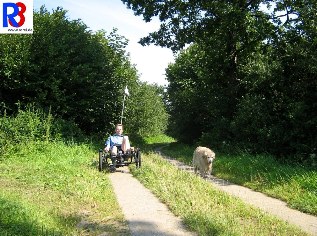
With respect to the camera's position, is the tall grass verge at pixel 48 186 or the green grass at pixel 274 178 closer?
the tall grass verge at pixel 48 186

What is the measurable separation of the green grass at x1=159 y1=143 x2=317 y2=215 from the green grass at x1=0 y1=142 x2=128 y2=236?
165 inches

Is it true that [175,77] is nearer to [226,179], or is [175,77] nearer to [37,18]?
[37,18]

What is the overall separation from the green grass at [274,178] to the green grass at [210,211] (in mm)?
1516

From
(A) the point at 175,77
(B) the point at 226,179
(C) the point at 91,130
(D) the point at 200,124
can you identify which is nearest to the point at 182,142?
(D) the point at 200,124

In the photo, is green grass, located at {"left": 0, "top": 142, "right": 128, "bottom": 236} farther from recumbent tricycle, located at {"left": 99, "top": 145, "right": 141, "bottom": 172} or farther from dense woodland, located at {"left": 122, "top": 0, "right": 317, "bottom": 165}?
dense woodland, located at {"left": 122, "top": 0, "right": 317, "bottom": 165}

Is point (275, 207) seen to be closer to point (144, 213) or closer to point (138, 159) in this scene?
point (144, 213)

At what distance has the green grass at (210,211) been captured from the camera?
6238mm

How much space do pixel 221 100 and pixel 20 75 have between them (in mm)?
10923

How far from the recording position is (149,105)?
1499 inches

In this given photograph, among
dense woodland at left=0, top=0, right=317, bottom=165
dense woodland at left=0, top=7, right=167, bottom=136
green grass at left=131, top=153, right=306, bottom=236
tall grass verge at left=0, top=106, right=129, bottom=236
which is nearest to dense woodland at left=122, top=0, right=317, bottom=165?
dense woodland at left=0, top=0, right=317, bottom=165

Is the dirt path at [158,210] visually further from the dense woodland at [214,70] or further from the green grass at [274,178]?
the dense woodland at [214,70]

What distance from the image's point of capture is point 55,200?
25.6ft

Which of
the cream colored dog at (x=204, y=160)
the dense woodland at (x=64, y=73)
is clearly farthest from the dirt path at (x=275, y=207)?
the dense woodland at (x=64, y=73)

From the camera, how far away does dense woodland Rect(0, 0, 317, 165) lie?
15.1m
